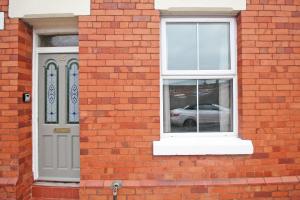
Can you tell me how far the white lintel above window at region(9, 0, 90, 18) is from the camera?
4465 millimetres

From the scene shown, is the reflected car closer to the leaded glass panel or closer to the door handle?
the leaded glass panel

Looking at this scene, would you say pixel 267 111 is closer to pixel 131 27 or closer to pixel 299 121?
pixel 299 121

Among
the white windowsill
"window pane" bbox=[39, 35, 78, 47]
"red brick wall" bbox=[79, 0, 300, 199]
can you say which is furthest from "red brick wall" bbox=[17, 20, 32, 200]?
the white windowsill

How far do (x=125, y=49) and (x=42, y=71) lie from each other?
4.94ft

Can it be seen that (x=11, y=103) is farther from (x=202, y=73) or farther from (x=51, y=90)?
(x=202, y=73)

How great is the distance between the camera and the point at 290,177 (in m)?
4.50

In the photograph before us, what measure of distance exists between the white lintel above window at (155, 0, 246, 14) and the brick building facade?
108mm

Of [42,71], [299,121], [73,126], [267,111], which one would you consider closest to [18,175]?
[73,126]

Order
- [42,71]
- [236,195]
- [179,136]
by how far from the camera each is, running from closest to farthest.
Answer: [236,195] < [179,136] < [42,71]

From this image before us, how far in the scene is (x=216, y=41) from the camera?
4734 mm

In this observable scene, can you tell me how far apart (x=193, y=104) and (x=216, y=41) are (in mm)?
1019

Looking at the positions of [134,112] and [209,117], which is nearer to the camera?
[134,112]

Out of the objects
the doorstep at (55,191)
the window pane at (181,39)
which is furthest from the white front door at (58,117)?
the window pane at (181,39)

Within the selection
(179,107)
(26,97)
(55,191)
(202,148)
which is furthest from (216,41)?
(55,191)
